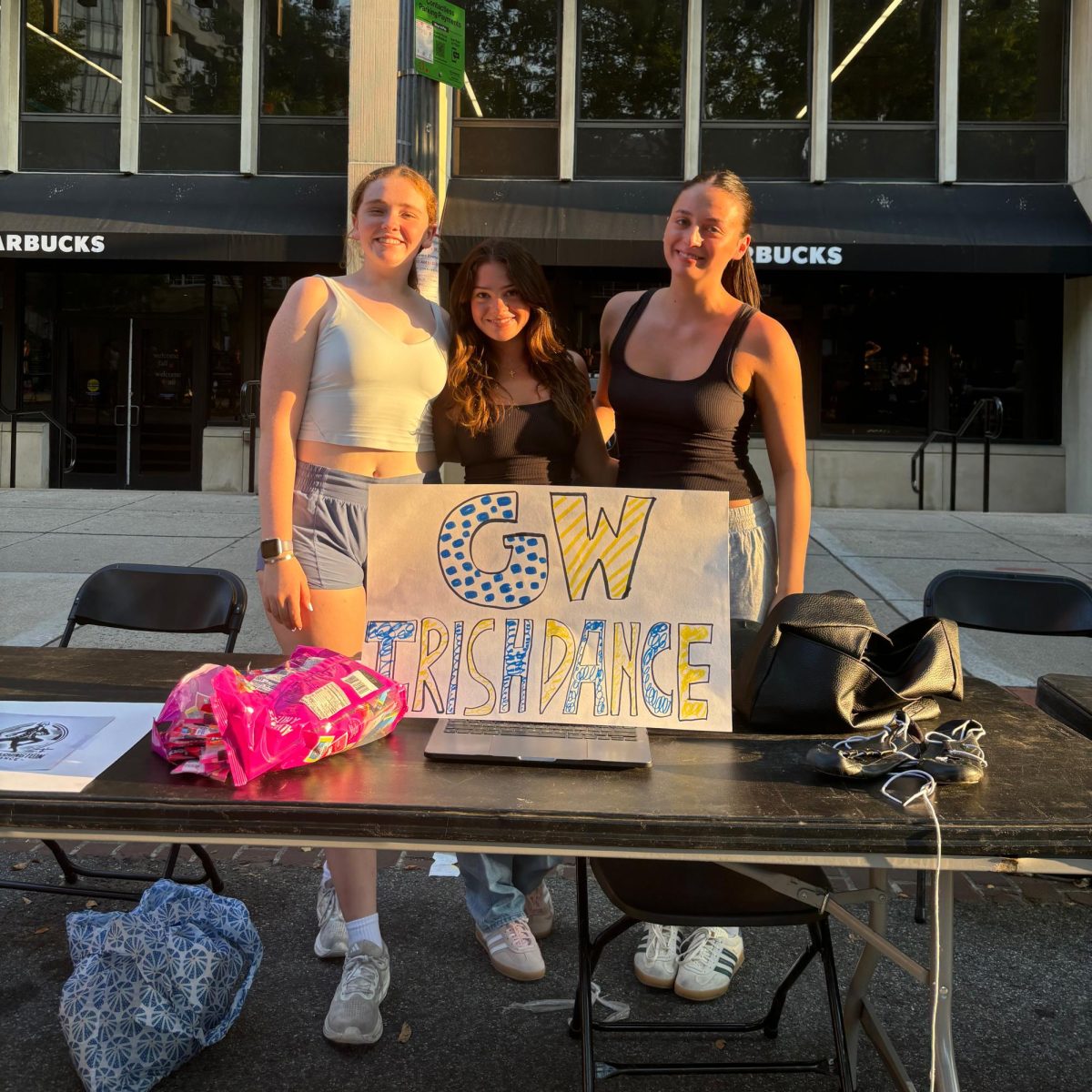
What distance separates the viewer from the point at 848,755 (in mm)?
2072

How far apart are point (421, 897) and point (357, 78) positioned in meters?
11.3

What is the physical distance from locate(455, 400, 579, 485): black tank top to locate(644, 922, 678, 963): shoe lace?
4.29ft

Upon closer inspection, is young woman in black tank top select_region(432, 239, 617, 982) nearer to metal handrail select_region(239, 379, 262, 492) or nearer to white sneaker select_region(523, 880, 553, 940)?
white sneaker select_region(523, 880, 553, 940)

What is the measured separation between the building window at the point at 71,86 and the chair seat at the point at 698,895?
14814mm

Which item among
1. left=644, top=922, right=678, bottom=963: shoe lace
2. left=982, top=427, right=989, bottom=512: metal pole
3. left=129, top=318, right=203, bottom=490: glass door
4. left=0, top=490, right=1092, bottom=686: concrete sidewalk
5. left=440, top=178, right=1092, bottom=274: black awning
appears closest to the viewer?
left=644, top=922, right=678, bottom=963: shoe lace

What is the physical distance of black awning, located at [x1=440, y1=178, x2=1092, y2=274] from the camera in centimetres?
1327

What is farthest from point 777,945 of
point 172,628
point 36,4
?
point 36,4

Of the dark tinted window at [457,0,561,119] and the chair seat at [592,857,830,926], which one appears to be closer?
the chair seat at [592,857,830,926]

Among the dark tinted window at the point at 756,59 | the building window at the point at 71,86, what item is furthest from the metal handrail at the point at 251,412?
the dark tinted window at the point at 756,59

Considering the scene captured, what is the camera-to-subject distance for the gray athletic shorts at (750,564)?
117 inches

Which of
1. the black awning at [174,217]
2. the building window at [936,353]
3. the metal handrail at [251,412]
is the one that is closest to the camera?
the black awning at [174,217]

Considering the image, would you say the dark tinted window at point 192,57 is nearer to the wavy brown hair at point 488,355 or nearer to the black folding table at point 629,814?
the wavy brown hair at point 488,355

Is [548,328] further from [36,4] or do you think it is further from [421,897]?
[36,4]

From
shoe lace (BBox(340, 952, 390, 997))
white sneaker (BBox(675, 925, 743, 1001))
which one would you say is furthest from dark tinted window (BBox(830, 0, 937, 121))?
shoe lace (BBox(340, 952, 390, 997))
